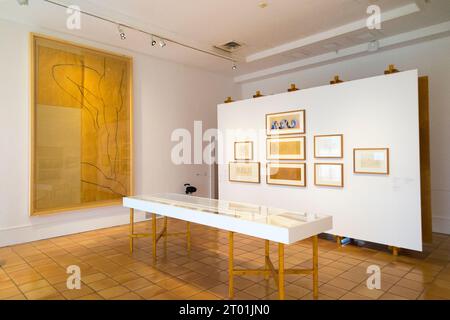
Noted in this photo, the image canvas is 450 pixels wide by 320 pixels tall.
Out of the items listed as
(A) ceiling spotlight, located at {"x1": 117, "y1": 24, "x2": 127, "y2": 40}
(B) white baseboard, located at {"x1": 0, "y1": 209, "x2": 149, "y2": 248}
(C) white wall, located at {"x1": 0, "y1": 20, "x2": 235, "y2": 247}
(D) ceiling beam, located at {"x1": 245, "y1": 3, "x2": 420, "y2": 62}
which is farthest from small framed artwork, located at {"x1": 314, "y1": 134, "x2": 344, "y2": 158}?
(B) white baseboard, located at {"x1": 0, "y1": 209, "x2": 149, "y2": 248}

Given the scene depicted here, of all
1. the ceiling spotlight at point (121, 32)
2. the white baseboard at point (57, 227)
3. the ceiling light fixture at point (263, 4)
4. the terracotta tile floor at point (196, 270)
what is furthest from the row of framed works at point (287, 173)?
the ceiling spotlight at point (121, 32)

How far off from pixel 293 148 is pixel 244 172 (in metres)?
1.35

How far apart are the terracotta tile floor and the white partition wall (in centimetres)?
46

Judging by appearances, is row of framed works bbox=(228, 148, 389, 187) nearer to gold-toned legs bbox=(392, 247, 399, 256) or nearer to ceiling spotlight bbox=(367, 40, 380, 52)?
gold-toned legs bbox=(392, 247, 399, 256)

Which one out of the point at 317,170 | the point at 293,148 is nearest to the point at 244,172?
the point at 293,148

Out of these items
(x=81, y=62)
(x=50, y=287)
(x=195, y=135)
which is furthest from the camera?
(x=195, y=135)

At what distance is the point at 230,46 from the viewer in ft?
21.4

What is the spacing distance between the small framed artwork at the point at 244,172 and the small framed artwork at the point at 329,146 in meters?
1.40

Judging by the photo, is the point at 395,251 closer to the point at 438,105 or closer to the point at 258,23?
the point at 438,105

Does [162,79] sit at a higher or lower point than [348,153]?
higher

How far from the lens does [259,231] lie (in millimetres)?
2857
